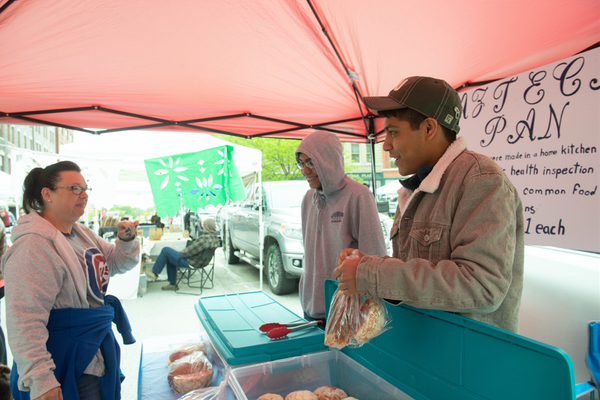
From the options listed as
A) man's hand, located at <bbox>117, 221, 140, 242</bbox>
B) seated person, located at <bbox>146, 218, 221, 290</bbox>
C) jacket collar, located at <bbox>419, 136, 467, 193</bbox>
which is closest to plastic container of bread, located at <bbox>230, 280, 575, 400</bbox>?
jacket collar, located at <bbox>419, 136, 467, 193</bbox>

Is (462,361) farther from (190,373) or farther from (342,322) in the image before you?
(190,373)

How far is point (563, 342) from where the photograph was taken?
2309 mm

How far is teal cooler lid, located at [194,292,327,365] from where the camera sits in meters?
1.51

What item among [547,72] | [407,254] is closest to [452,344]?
[407,254]

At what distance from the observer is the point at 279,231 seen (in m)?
6.55

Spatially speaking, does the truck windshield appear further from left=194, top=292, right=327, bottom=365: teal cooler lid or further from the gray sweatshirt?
the gray sweatshirt

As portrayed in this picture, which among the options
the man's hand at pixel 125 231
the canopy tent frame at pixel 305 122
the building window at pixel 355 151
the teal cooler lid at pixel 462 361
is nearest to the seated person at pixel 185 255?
the canopy tent frame at pixel 305 122

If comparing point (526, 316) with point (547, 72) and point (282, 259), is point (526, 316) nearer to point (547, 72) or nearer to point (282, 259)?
point (547, 72)

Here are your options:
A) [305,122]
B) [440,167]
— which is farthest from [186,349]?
[305,122]

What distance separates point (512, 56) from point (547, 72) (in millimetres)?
278

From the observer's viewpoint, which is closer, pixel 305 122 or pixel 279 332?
pixel 279 332

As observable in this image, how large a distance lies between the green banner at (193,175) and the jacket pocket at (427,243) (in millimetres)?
5905

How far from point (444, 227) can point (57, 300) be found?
192 cm

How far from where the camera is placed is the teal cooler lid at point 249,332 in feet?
4.95
